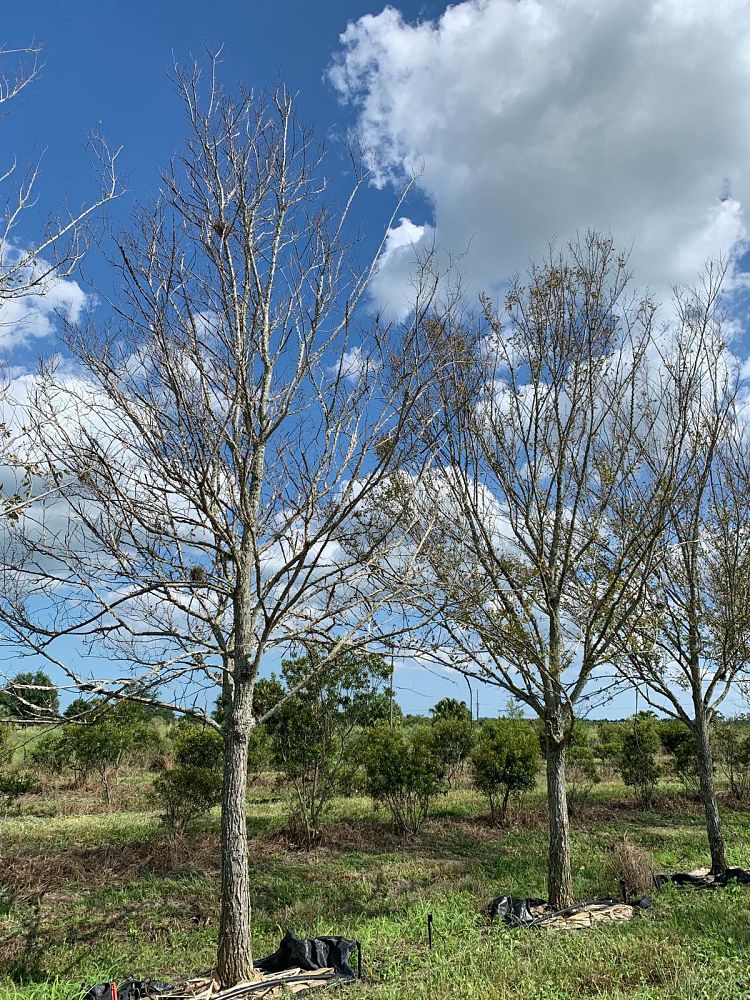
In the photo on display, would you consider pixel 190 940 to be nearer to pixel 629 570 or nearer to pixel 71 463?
pixel 71 463

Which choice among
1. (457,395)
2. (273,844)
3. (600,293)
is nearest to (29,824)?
(273,844)

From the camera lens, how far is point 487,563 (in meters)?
7.30

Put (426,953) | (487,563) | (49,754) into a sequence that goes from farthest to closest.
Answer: (49,754), (487,563), (426,953)

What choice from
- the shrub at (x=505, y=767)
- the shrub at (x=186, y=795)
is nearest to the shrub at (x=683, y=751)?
the shrub at (x=505, y=767)

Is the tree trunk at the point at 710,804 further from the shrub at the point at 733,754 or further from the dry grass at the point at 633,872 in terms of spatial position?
the shrub at the point at 733,754

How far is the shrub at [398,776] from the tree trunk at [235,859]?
718 cm

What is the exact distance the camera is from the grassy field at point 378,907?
4.31 meters

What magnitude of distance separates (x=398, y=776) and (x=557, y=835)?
5218 mm

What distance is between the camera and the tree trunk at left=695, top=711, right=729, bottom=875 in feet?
28.4

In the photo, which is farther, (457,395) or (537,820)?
(537,820)

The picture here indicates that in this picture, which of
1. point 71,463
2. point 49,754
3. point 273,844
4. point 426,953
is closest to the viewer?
point 71,463

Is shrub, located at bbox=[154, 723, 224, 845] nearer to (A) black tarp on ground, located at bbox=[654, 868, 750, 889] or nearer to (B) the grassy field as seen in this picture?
(B) the grassy field

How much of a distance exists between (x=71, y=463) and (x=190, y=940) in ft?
15.4

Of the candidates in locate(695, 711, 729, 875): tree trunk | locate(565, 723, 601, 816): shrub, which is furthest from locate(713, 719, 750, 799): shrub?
locate(695, 711, 729, 875): tree trunk
